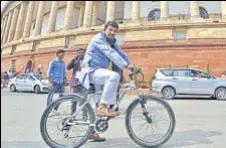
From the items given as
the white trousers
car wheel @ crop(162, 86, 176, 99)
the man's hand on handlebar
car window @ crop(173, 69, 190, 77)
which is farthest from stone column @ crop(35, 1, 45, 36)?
the man's hand on handlebar

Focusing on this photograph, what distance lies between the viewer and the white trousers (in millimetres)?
3516

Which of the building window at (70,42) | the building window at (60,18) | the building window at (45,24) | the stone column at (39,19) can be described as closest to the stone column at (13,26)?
the building window at (45,24)

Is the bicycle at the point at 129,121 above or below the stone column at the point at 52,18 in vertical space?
below

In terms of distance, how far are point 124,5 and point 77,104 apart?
1119 inches

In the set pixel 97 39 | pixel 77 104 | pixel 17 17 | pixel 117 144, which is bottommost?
pixel 117 144

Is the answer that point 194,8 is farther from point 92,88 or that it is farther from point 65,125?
point 65,125

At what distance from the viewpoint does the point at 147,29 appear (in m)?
22.7

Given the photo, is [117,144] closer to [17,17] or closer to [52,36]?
[52,36]

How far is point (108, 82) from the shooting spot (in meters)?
3.52

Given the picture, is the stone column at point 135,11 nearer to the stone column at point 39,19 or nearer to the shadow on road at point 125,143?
the stone column at point 39,19

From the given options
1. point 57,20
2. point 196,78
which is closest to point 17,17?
point 57,20

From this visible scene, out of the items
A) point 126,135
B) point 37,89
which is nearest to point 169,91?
point 126,135

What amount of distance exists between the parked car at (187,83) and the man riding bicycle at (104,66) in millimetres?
1947

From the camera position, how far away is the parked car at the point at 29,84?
18.4 m
